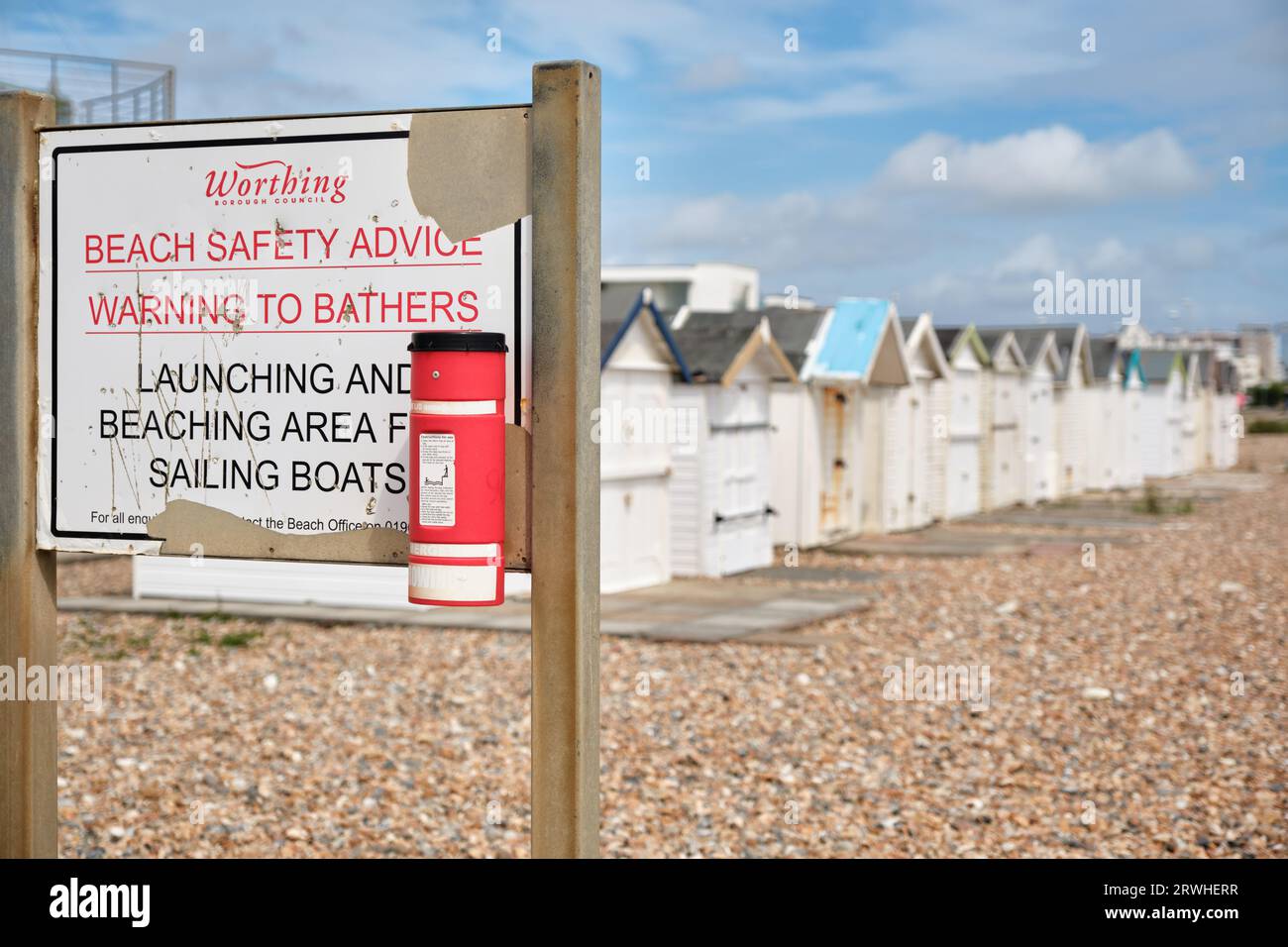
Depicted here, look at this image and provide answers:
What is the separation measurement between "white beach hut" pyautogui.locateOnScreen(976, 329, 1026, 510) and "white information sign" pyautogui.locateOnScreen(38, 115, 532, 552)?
2343 cm

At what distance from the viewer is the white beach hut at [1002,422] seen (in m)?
26.5

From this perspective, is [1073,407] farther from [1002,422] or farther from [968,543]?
[968,543]

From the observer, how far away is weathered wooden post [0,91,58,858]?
4.27 meters

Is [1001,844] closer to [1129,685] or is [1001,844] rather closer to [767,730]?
[767,730]

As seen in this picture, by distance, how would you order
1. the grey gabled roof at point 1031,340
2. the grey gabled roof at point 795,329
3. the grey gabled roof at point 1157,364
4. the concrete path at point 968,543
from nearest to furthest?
the concrete path at point 968,543
the grey gabled roof at point 795,329
the grey gabled roof at point 1031,340
the grey gabled roof at point 1157,364

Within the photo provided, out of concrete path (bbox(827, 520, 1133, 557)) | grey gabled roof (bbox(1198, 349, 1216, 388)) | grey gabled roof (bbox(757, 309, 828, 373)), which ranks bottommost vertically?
concrete path (bbox(827, 520, 1133, 557))

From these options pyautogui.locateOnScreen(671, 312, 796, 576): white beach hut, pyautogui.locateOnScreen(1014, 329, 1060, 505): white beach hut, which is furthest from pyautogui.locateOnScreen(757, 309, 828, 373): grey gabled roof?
pyautogui.locateOnScreen(1014, 329, 1060, 505): white beach hut

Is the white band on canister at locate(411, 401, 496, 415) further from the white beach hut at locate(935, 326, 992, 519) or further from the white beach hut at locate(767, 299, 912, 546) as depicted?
the white beach hut at locate(935, 326, 992, 519)

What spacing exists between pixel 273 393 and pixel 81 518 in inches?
32.1

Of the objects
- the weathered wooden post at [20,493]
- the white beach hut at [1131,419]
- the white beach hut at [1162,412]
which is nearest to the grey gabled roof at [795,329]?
the weathered wooden post at [20,493]

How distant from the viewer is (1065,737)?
841 cm

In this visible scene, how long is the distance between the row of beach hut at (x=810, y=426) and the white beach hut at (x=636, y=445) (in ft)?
0.08

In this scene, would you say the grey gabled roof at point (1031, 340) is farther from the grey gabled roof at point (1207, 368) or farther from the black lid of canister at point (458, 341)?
the black lid of canister at point (458, 341)

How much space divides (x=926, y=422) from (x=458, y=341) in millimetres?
20562
